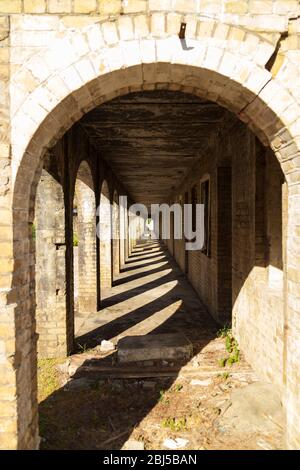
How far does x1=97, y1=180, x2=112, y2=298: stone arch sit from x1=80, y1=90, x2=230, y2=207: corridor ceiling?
114 cm

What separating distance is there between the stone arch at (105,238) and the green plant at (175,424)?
22.1ft

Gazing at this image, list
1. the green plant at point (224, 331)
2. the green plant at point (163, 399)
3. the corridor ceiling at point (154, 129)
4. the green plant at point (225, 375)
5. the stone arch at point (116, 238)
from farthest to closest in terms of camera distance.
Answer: the stone arch at point (116, 238)
the green plant at point (224, 331)
the corridor ceiling at point (154, 129)
the green plant at point (225, 375)
the green plant at point (163, 399)

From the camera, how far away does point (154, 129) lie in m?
6.97

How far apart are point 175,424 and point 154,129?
5473 millimetres

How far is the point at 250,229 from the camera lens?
5297 millimetres

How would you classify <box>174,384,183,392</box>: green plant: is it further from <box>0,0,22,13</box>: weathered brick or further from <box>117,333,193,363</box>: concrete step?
<box>0,0,22,13</box>: weathered brick

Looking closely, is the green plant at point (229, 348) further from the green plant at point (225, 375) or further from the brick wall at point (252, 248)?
the green plant at point (225, 375)

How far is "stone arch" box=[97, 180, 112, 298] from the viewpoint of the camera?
10859 mm

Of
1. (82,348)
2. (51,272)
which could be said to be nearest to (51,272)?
(51,272)

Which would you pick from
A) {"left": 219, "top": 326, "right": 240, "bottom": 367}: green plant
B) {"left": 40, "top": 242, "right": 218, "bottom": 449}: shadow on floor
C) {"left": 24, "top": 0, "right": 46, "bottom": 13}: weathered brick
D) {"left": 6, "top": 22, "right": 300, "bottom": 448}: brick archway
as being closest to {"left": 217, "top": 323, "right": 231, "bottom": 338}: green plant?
{"left": 219, "top": 326, "right": 240, "bottom": 367}: green plant

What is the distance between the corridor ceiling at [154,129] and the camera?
18.1 ft

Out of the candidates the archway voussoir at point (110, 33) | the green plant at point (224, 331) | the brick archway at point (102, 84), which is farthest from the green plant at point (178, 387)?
the archway voussoir at point (110, 33)

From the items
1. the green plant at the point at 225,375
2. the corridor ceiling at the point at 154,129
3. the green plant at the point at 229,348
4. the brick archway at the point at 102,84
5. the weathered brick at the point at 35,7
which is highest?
the corridor ceiling at the point at 154,129

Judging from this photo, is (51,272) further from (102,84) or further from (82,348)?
(102,84)
